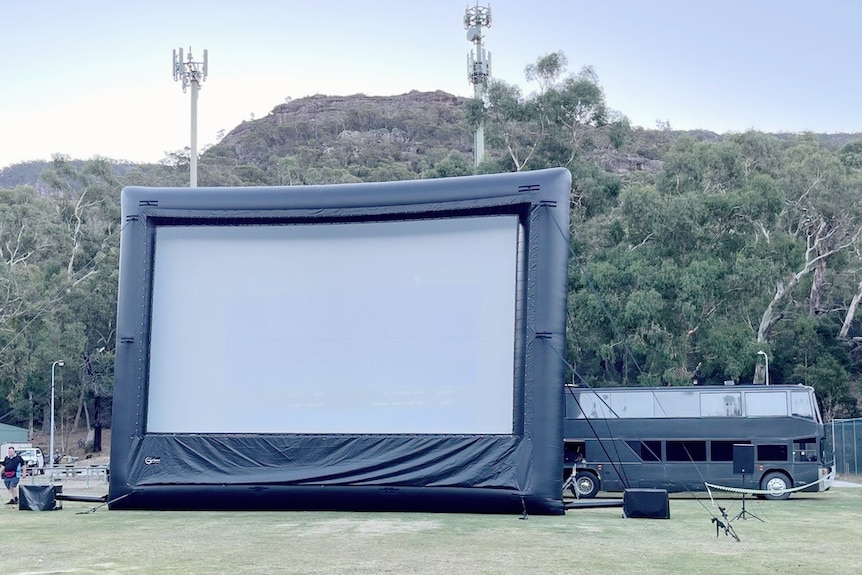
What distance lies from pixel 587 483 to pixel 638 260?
18.6 meters

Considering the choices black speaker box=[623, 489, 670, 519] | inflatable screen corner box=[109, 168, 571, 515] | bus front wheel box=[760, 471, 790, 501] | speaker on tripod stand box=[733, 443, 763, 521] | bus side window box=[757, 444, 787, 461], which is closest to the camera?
inflatable screen corner box=[109, 168, 571, 515]

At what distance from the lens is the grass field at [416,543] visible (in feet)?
38.5

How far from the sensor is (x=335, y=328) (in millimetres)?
18328

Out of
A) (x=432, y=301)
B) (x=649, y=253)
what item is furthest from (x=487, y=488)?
(x=649, y=253)

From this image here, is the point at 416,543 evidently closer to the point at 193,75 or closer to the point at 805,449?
the point at 805,449

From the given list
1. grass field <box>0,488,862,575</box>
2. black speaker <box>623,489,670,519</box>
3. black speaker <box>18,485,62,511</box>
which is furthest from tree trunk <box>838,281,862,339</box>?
black speaker <box>18,485,62,511</box>

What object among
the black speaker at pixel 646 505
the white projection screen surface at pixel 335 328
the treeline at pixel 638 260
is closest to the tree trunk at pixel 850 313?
the treeline at pixel 638 260

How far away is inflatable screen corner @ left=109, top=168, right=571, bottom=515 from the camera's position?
17578 mm

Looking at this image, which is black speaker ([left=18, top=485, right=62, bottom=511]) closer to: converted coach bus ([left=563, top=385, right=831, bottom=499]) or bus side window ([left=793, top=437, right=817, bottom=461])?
converted coach bus ([left=563, top=385, right=831, bottom=499])

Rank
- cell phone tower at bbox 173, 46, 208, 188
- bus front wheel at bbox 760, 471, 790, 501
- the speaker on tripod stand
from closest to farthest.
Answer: the speaker on tripod stand
bus front wheel at bbox 760, 471, 790, 501
cell phone tower at bbox 173, 46, 208, 188

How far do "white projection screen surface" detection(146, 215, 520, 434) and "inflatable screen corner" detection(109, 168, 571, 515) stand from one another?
25 millimetres

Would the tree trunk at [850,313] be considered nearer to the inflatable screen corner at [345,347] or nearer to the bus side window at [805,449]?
the bus side window at [805,449]

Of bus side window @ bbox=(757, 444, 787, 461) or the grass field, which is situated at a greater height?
bus side window @ bbox=(757, 444, 787, 461)

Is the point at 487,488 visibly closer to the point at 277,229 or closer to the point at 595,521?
the point at 595,521
